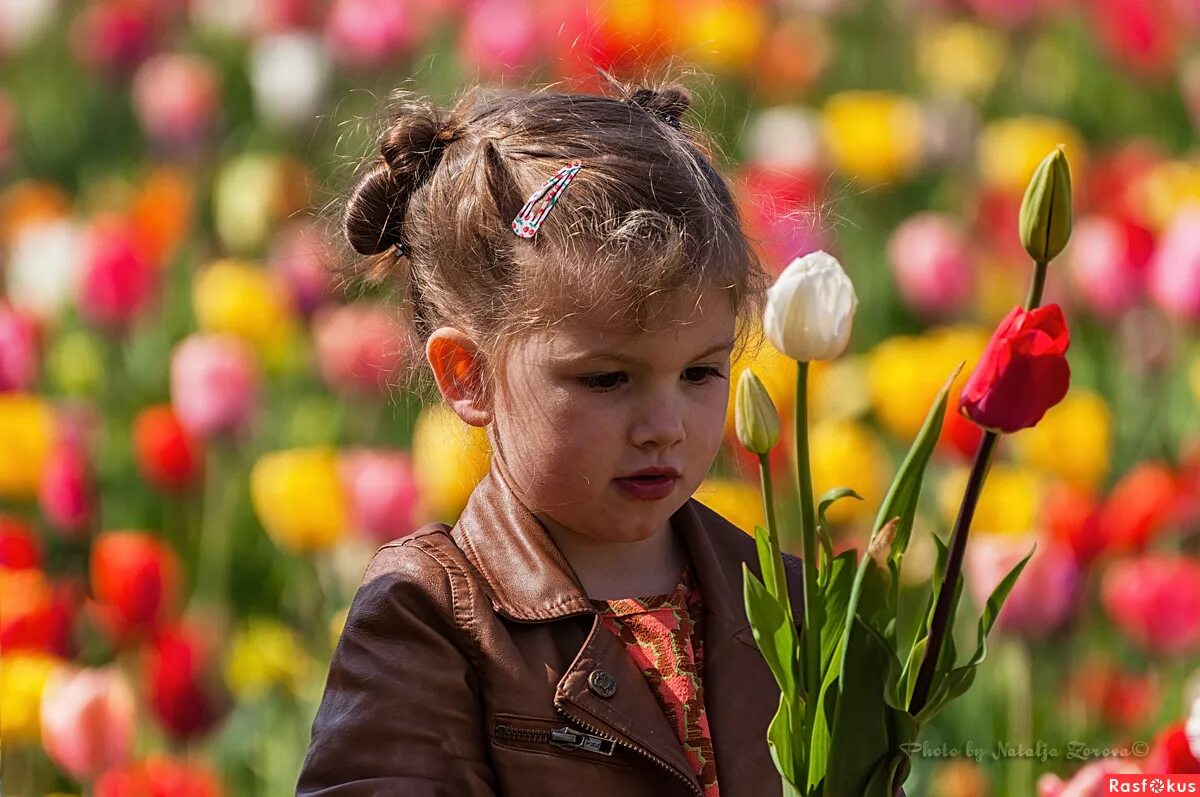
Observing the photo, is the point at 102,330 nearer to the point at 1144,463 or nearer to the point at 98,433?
the point at 98,433

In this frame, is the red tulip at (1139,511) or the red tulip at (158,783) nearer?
the red tulip at (158,783)

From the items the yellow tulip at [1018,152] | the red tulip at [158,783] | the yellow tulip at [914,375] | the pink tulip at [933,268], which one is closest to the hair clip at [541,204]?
the red tulip at [158,783]

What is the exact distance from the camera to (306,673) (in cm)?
286

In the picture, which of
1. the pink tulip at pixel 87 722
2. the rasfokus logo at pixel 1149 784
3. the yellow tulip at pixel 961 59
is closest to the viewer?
the rasfokus logo at pixel 1149 784

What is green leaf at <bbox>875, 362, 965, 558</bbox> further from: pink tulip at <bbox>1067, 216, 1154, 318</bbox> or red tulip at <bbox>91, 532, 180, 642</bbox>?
pink tulip at <bbox>1067, 216, 1154, 318</bbox>

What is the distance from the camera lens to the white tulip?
1.46 metres

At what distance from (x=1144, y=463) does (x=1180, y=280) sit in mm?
311

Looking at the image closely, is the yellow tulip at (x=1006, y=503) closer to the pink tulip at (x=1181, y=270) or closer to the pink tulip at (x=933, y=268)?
the pink tulip at (x=1181, y=270)

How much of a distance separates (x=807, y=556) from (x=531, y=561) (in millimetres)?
376

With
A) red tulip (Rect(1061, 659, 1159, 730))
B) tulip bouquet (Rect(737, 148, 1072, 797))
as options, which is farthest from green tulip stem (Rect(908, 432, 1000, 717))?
red tulip (Rect(1061, 659, 1159, 730))

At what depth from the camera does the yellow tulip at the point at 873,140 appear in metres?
4.33

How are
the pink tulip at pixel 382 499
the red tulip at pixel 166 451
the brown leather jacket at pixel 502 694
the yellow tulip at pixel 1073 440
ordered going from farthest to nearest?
the red tulip at pixel 166 451
the yellow tulip at pixel 1073 440
the pink tulip at pixel 382 499
the brown leather jacket at pixel 502 694

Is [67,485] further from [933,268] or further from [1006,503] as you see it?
[933,268]

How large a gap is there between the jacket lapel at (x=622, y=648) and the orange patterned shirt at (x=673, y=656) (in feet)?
0.04
